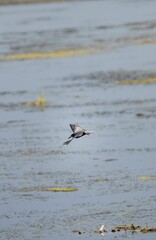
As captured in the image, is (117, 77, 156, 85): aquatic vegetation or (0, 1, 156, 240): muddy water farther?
(117, 77, 156, 85): aquatic vegetation

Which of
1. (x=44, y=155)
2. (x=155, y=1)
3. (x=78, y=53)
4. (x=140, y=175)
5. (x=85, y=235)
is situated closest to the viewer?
(x=85, y=235)

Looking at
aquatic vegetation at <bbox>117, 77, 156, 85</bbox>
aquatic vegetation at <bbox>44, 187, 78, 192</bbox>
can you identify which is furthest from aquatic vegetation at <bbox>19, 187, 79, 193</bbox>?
aquatic vegetation at <bbox>117, 77, 156, 85</bbox>

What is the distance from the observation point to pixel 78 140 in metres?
25.7

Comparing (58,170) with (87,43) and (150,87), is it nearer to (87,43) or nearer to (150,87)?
(150,87)

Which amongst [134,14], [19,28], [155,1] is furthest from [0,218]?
[155,1]

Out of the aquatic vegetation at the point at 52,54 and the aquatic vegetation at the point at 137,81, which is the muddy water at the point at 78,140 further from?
the aquatic vegetation at the point at 52,54

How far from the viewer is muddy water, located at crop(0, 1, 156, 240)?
58.0ft

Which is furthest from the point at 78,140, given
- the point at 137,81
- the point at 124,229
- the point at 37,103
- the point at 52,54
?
the point at 52,54

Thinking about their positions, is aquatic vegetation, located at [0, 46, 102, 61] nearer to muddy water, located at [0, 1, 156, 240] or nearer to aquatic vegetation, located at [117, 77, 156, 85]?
muddy water, located at [0, 1, 156, 240]

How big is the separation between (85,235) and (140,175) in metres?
4.39

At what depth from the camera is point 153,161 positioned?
2181cm

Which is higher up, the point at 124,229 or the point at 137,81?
the point at 124,229

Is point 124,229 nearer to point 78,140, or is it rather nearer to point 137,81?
point 78,140

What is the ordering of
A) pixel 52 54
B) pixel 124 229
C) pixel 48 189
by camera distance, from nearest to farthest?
1. pixel 124 229
2. pixel 48 189
3. pixel 52 54
